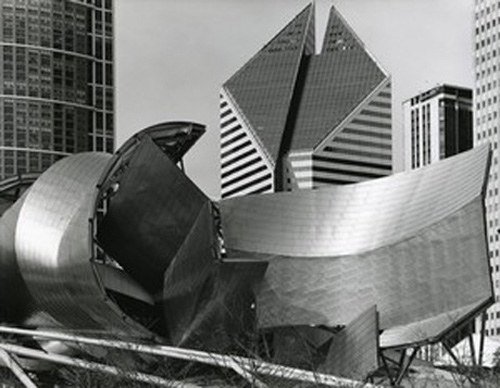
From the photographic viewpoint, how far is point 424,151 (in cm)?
19062

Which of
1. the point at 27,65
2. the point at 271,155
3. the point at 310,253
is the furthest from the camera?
the point at 271,155

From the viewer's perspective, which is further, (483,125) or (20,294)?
(483,125)

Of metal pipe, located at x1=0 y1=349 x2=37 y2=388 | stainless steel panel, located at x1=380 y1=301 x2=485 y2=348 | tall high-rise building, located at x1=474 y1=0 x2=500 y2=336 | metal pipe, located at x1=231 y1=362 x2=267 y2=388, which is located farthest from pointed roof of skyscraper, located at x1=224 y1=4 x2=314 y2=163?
metal pipe, located at x1=231 y1=362 x2=267 y2=388

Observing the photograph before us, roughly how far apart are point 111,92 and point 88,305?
91.6m

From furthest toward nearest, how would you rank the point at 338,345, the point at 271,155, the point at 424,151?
the point at 424,151 < the point at 271,155 < the point at 338,345

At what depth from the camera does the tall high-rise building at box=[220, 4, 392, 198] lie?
15862 cm

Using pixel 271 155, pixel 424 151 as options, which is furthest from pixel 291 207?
pixel 424 151

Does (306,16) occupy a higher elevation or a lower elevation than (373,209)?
higher

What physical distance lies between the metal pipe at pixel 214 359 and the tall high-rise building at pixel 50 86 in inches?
3331

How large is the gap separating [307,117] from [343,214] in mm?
115048

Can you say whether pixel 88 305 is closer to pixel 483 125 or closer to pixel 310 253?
pixel 310 253

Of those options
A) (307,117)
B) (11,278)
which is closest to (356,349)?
(11,278)

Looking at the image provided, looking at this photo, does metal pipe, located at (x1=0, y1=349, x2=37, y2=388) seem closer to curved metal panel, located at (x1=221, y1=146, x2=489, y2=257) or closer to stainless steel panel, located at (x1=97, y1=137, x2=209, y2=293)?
stainless steel panel, located at (x1=97, y1=137, x2=209, y2=293)

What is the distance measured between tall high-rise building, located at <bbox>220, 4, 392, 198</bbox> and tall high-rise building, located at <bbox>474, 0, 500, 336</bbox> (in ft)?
71.0
